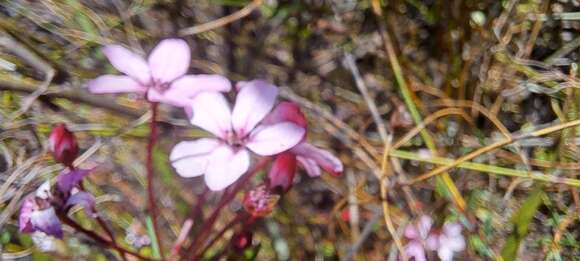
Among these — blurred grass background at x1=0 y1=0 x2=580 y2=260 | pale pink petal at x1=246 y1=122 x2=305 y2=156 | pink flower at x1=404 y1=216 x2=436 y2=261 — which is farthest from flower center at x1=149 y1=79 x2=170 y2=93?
pink flower at x1=404 y1=216 x2=436 y2=261

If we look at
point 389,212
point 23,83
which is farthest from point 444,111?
point 23,83

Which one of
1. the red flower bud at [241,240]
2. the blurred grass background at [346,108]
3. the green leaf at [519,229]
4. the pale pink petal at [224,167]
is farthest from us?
the blurred grass background at [346,108]

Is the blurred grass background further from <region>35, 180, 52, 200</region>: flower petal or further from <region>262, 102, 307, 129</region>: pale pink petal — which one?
<region>262, 102, 307, 129</region>: pale pink petal

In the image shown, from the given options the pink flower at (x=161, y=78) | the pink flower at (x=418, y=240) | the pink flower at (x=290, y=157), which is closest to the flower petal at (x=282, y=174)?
the pink flower at (x=290, y=157)

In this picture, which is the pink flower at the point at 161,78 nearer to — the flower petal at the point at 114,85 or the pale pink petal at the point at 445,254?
the flower petal at the point at 114,85

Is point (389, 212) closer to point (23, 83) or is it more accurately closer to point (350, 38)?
point (350, 38)

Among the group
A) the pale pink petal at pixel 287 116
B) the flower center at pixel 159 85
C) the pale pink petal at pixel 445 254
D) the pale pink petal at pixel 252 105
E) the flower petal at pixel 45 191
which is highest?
the flower center at pixel 159 85
